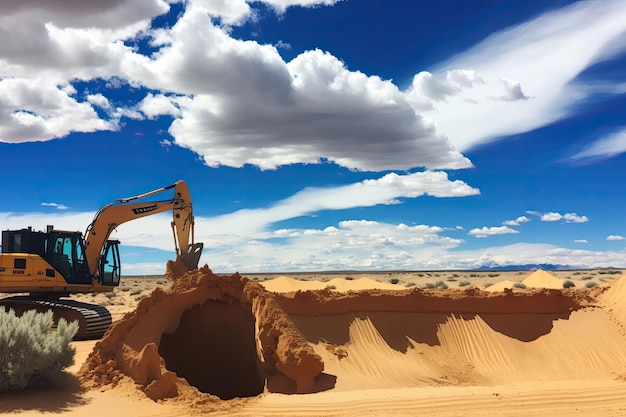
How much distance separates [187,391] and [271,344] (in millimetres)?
2263

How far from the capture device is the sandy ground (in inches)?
406

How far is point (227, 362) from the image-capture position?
14.4 metres

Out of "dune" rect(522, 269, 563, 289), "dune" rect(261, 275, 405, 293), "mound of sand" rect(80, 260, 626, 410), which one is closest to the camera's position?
"mound of sand" rect(80, 260, 626, 410)

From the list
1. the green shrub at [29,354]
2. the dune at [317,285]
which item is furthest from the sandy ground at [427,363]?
the dune at [317,285]

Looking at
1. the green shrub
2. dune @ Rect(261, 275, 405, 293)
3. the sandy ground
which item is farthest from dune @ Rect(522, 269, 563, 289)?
the green shrub

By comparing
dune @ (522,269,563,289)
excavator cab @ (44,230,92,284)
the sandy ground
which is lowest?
the sandy ground

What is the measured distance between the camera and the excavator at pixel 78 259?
18453 mm

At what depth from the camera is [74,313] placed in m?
18.7

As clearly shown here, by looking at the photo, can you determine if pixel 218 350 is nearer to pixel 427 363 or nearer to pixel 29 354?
pixel 29 354

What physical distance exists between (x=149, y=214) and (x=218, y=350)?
8.32 meters

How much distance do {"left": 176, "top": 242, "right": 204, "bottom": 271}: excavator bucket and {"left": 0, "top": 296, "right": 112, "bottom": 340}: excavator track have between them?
3332 millimetres

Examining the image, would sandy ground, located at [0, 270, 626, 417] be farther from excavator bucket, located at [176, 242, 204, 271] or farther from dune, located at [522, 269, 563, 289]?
dune, located at [522, 269, 563, 289]

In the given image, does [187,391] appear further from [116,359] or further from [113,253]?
[113,253]

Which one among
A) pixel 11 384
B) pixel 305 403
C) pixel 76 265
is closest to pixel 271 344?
pixel 305 403
